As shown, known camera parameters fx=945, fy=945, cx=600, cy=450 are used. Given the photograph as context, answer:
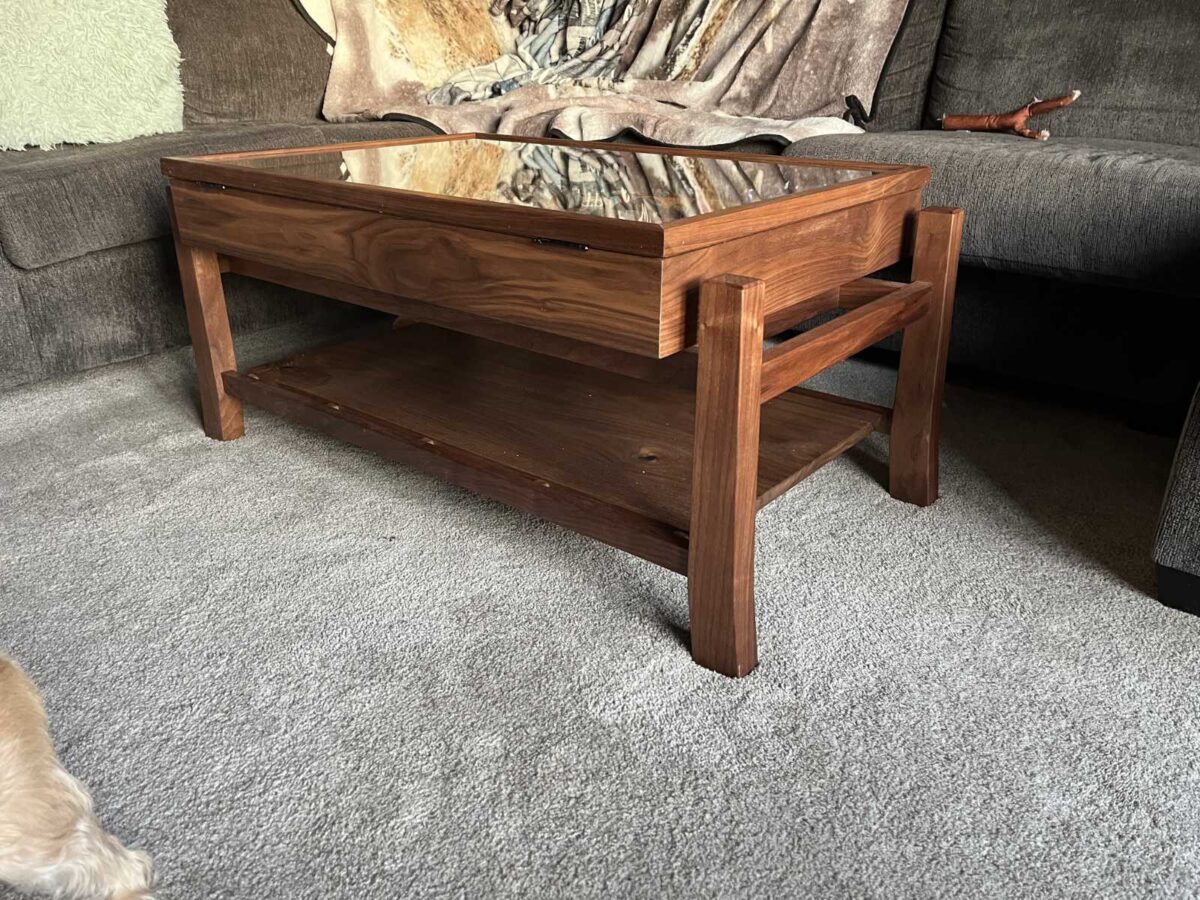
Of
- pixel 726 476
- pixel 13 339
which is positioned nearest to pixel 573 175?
pixel 726 476

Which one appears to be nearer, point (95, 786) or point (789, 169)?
point (95, 786)

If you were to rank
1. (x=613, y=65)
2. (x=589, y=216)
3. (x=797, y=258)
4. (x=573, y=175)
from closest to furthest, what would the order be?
(x=589, y=216) < (x=797, y=258) < (x=573, y=175) < (x=613, y=65)

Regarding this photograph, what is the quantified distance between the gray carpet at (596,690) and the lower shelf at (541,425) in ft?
0.35

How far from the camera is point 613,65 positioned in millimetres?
2383

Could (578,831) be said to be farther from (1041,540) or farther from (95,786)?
(1041,540)

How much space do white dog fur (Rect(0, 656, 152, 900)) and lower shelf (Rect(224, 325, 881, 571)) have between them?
533mm

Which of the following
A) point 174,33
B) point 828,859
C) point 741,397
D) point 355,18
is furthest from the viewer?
point 355,18

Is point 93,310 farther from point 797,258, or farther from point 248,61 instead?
point 797,258

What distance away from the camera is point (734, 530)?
2.92 ft

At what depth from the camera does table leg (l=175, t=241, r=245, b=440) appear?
4.70ft

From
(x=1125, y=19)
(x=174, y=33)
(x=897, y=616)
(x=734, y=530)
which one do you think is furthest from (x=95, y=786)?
(x=1125, y=19)

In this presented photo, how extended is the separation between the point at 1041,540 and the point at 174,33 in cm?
199

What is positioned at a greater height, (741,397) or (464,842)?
(741,397)

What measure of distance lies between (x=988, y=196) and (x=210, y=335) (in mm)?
1210
